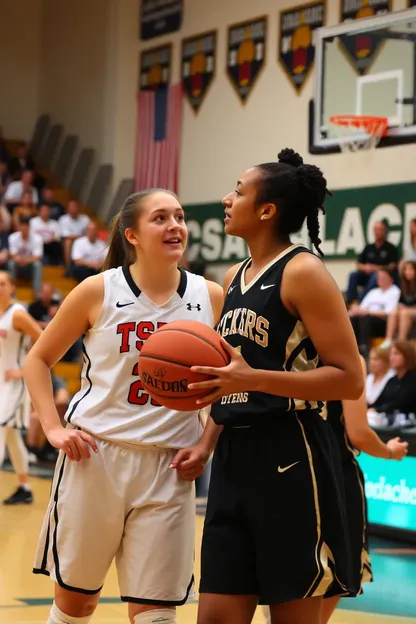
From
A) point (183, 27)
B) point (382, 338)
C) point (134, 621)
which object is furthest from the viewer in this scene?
point (183, 27)

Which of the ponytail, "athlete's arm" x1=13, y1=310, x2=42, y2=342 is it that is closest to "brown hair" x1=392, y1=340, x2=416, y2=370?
"athlete's arm" x1=13, y1=310, x2=42, y2=342

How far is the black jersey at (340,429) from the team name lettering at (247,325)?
124cm

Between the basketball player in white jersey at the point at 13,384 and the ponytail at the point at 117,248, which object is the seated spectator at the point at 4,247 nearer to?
the basketball player in white jersey at the point at 13,384

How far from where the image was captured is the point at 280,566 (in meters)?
2.84

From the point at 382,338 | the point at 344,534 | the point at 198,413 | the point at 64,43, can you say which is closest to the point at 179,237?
the point at 198,413

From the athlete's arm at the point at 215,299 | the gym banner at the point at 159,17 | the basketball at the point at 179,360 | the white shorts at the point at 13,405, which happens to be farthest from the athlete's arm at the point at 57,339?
the gym banner at the point at 159,17

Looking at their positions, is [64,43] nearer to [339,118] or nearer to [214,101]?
[214,101]

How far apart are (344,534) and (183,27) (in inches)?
633

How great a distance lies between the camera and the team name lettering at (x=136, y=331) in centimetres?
337

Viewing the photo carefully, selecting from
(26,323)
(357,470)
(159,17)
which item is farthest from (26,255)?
(357,470)

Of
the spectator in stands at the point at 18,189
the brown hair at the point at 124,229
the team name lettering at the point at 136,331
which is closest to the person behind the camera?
the team name lettering at the point at 136,331

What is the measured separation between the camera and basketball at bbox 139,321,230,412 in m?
2.78

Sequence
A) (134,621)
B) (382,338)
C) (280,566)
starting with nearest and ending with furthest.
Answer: (280,566) → (134,621) → (382,338)

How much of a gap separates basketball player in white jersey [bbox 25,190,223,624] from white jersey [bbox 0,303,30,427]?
203 inches
